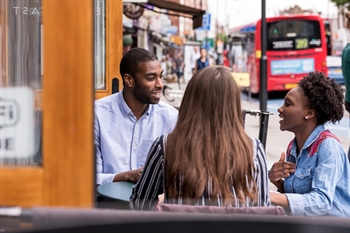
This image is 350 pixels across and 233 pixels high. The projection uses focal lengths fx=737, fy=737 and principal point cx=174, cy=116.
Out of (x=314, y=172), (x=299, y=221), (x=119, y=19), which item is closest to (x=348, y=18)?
(x=119, y=19)

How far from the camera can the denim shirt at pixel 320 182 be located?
10.9 feet

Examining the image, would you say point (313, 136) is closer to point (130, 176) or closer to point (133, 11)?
point (130, 176)

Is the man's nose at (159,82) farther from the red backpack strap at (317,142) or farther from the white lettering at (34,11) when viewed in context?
the white lettering at (34,11)

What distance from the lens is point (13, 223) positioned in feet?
6.99

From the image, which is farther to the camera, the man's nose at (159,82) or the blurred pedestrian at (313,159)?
the man's nose at (159,82)

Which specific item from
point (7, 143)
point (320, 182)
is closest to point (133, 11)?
point (320, 182)

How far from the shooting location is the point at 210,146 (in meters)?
2.79

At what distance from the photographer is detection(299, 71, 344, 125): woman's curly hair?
3656mm

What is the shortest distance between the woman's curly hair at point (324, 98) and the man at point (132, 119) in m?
0.92

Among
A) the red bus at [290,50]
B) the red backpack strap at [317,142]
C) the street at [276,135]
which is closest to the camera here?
the red backpack strap at [317,142]

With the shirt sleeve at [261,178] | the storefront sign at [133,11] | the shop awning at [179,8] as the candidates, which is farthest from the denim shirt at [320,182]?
the storefront sign at [133,11]

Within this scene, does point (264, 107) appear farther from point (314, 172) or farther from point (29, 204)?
point (29, 204)

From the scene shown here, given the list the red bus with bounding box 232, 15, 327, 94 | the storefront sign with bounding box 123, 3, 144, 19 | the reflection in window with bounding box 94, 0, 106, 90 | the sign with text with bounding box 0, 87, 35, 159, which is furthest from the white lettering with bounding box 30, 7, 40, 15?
the red bus with bounding box 232, 15, 327, 94

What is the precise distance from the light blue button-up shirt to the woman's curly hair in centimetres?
89
